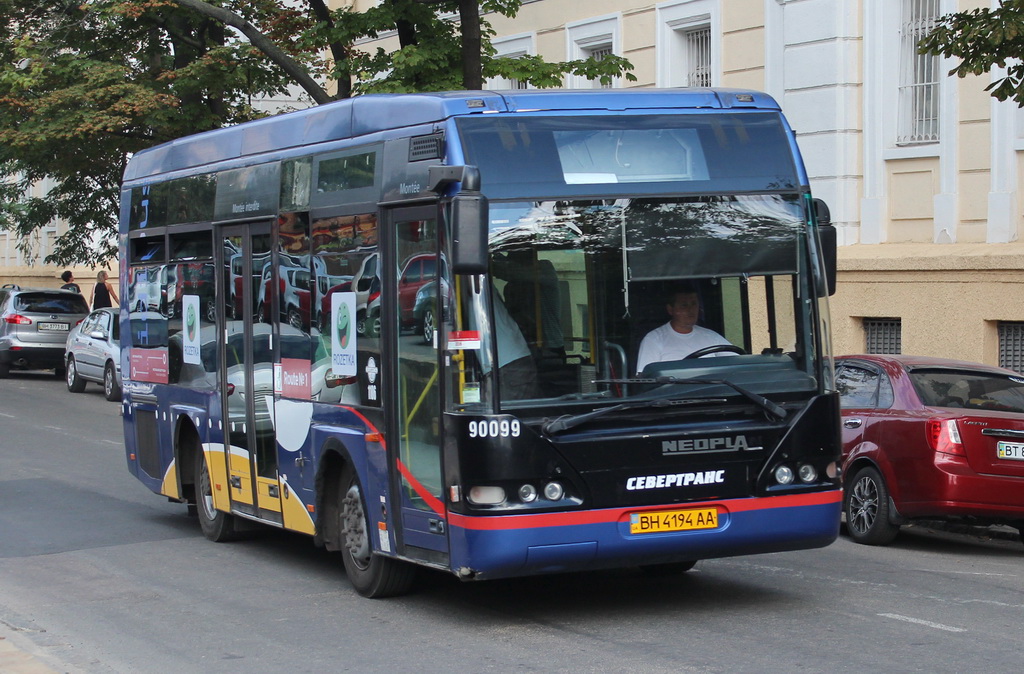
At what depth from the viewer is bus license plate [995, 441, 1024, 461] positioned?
36.5ft

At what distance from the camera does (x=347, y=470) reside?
30.4 feet

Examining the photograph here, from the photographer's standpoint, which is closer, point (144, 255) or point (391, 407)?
point (391, 407)

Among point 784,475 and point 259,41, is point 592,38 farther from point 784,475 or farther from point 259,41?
point 784,475

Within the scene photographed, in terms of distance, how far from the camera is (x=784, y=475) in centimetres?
822

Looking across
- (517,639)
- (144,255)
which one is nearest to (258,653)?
(517,639)

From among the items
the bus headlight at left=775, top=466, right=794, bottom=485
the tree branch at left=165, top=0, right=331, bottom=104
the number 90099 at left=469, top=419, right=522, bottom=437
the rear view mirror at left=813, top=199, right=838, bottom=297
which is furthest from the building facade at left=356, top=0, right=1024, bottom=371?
the number 90099 at left=469, top=419, right=522, bottom=437

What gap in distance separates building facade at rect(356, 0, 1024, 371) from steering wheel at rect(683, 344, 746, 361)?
397 inches

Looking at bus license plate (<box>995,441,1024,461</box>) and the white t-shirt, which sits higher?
the white t-shirt

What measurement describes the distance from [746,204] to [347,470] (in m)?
2.84

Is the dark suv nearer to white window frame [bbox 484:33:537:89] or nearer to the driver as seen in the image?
white window frame [bbox 484:33:537:89]

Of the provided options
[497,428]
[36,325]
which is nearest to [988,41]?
Answer: [497,428]

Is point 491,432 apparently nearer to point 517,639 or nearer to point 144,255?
point 517,639

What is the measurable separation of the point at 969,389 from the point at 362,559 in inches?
199

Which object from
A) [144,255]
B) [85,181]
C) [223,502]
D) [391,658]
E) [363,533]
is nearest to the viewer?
[391,658]
